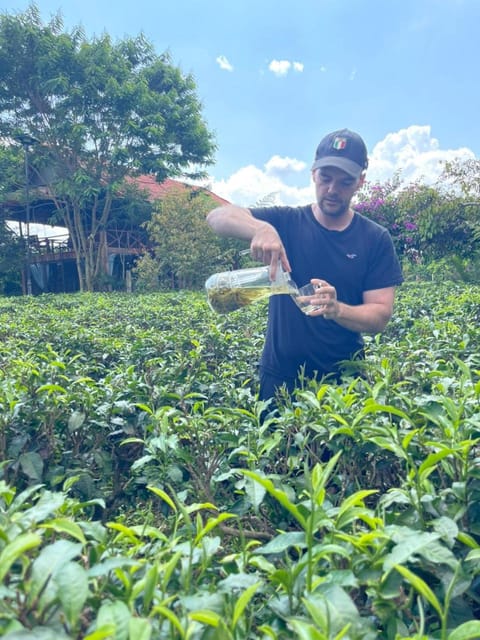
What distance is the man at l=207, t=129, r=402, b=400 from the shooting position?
7.30ft

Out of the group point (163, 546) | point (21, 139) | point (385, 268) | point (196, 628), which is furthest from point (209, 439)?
point (21, 139)

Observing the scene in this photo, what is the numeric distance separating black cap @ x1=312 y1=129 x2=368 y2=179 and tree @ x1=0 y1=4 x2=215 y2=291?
54.9 ft

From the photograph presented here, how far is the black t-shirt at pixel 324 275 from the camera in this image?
2309mm

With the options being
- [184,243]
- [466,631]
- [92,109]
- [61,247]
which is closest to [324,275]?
[466,631]

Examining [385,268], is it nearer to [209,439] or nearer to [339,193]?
[339,193]

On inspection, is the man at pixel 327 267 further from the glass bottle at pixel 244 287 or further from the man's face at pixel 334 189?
the glass bottle at pixel 244 287

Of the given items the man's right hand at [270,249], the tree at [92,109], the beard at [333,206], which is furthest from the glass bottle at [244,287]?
the tree at [92,109]

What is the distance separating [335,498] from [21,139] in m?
19.3

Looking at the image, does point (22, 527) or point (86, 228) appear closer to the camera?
point (22, 527)

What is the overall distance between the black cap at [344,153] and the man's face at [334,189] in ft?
0.12

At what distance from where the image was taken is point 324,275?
232 cm

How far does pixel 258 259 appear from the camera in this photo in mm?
1947

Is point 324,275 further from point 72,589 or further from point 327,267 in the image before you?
point 72,589

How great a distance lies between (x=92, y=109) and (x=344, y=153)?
17961 millimetres
